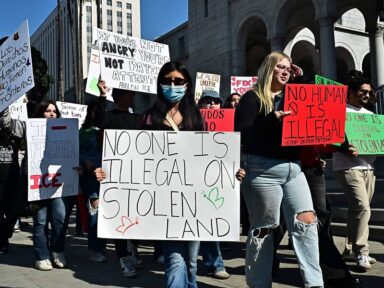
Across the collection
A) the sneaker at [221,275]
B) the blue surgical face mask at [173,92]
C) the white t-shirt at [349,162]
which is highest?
the blue surgical face mask at [173,92]

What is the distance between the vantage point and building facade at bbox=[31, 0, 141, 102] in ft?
309

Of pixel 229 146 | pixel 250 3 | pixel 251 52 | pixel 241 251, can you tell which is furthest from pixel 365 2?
pixel 229 146

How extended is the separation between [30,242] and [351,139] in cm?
480

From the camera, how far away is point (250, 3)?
66.9 feet

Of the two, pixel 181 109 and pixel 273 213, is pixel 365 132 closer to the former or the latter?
pixel 273 213

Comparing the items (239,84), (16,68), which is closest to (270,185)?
(16,68)

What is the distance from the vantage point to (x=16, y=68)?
561 centimetres

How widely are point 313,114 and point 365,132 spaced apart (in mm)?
1462

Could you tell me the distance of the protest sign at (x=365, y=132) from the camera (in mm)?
4656

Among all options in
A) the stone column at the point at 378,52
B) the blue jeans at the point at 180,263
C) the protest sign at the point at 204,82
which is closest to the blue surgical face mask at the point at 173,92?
the blue jeans at the point at 180,263

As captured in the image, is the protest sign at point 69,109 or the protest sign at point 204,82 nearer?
the protest sign at point 69,109

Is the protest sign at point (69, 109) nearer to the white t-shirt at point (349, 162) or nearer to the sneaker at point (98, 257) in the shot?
the sneaker at point (98, 257)

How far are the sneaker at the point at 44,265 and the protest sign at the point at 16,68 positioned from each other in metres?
1.74

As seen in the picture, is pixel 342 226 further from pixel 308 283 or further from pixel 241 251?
pixel 308 283
